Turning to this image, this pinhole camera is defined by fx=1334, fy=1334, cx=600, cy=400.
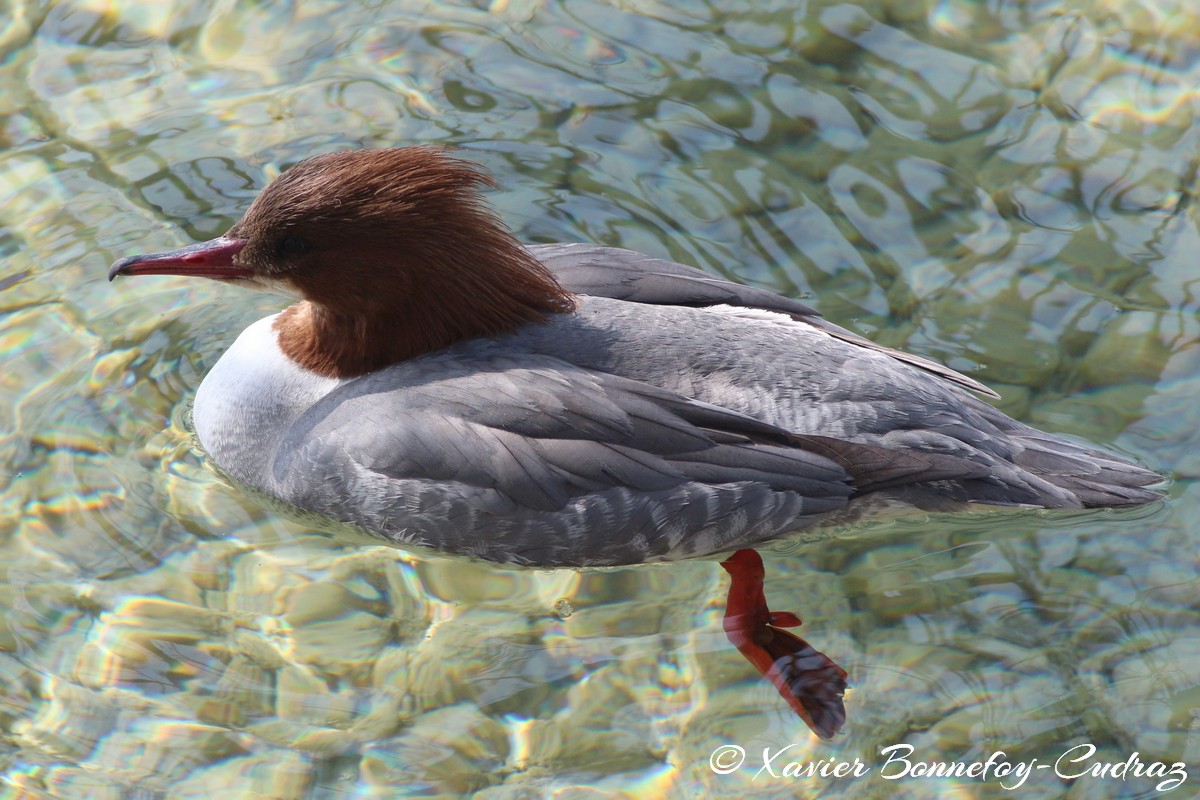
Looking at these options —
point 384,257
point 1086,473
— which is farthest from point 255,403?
point 1086,473

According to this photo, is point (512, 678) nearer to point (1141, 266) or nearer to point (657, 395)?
point (657, 395)

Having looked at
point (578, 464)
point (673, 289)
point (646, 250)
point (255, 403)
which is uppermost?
point (673, 289)

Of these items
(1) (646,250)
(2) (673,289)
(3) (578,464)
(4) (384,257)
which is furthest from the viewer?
(1) (646,250)

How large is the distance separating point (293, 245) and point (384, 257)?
302 mm

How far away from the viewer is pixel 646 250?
5363 millimetres

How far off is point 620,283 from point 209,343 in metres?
1.68

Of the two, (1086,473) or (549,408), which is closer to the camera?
(549,408)

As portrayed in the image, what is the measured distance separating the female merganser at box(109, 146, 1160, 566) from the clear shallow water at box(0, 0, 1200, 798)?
31 cm

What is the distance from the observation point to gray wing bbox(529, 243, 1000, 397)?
4602 mm

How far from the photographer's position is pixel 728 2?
6273 millimetres

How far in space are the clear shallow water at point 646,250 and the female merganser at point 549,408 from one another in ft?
1.01

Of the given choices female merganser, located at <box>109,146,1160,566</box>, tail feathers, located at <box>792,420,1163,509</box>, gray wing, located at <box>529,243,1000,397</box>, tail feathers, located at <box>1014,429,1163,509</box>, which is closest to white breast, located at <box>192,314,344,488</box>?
female merganser, located at <box>109,146,1160,566</box>

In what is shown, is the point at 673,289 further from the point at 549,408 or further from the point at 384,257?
the point at 384,257

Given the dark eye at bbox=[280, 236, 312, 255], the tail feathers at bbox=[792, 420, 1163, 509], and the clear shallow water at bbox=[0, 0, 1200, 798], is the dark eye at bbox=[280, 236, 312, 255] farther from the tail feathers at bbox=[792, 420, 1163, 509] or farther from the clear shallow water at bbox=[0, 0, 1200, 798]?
the tail feathers at bbox=[792, 420, 1163, 509]
